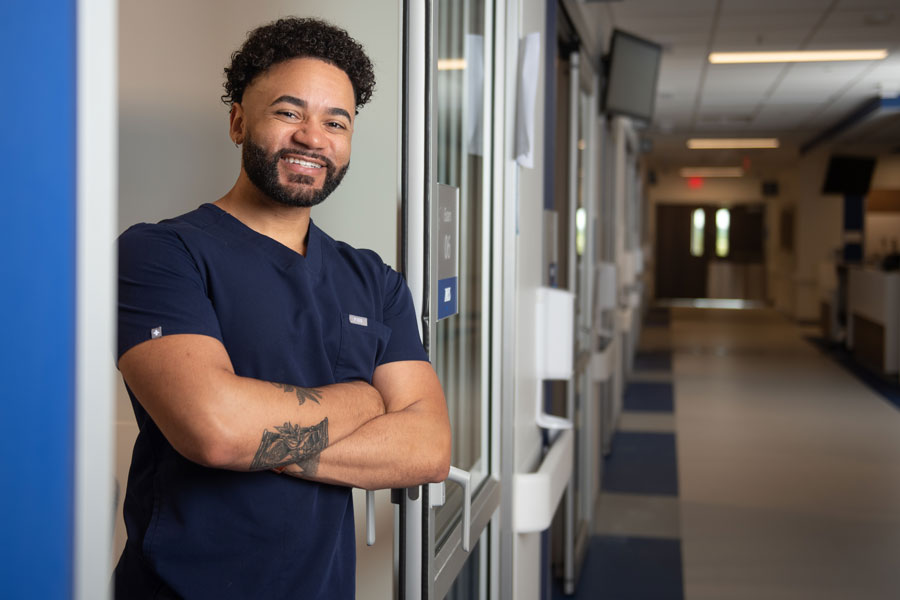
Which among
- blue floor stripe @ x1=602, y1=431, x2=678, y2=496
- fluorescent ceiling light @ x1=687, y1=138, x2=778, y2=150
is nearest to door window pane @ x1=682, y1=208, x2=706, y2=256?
fluorescent ceiling light @ x1=687, y1=138, x2=778, y2=150

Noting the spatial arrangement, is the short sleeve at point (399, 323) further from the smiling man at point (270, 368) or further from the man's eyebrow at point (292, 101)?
the man's eyebrow at point (292, 101)

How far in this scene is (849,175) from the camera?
13688mm

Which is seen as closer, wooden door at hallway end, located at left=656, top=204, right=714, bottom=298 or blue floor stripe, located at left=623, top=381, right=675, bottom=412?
blue floor stripe, located at left=623, top=381, right=675, bottom=412

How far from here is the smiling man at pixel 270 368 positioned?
1.11 meters

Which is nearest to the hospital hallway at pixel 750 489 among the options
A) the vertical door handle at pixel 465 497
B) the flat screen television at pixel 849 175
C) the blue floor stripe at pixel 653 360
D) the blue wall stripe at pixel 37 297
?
the blue floor stripe at pixel 653 360

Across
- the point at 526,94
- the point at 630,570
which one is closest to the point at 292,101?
the point at 526,94

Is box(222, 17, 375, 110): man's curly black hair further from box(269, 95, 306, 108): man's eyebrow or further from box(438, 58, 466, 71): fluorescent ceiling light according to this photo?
box(438, 58, 466, 71): fluorescent ceiling light

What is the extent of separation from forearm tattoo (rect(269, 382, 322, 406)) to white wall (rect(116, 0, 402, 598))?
54 cm

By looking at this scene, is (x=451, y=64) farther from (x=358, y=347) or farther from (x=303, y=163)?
(x=358, y=347)

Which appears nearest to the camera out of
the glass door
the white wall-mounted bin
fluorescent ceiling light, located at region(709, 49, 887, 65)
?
the glass door

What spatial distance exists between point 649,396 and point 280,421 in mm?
8115

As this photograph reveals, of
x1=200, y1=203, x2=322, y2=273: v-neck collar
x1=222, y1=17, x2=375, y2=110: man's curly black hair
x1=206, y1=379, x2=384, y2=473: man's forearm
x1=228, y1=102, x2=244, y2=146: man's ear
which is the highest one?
x1=222, y1=17, x2=375, y2=110: man's curly black hair

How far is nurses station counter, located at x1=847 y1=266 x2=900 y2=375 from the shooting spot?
31.3 feet

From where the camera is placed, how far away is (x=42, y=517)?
58 cm
